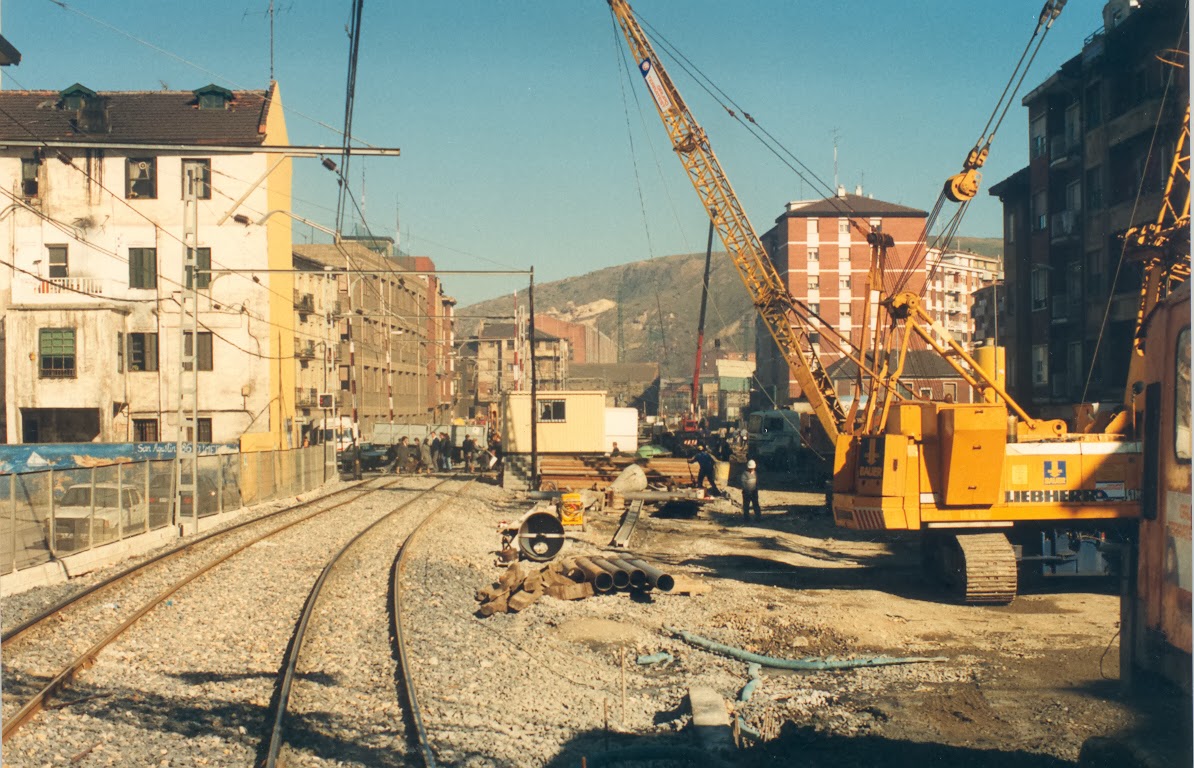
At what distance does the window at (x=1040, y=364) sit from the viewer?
139 feet

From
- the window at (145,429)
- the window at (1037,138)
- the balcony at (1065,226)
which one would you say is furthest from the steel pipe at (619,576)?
the window at (1037,138)

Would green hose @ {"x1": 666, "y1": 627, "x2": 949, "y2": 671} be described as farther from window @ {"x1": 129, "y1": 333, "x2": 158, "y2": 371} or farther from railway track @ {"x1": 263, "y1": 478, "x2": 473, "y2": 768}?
window @ {"x1": 129, "y1": 333, "x2": 158, "y2": 371}

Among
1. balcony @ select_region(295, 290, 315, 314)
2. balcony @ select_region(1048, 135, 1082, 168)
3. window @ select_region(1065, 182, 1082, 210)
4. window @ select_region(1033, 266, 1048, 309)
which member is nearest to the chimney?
balcony @ select_region(295, 290, 315, 314)

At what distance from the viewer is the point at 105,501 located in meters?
18.7

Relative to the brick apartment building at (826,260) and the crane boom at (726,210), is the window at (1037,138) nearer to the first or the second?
the crane boom at (726,210)

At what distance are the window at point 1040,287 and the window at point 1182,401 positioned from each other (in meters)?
37.3

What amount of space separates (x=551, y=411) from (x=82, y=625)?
1166 inches

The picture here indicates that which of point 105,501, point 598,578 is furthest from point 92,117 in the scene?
point 598,578

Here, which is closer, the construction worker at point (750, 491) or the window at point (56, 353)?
the construction worker at point (750, 491)

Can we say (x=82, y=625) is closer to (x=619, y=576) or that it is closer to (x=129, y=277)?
(x=619, y=576)

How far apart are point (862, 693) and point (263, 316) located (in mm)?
38464

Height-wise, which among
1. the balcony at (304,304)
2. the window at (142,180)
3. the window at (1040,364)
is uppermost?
the window at (142,180)

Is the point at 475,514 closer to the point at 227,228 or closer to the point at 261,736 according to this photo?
the point at 261,736

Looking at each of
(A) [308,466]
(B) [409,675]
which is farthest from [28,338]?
(B) [409,675]
